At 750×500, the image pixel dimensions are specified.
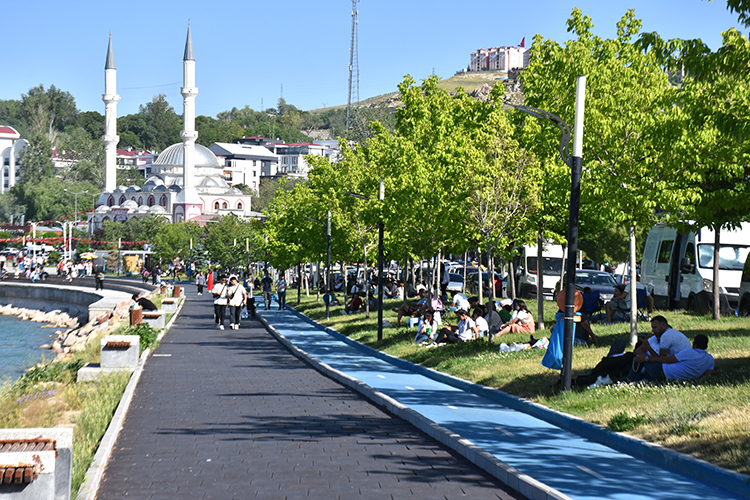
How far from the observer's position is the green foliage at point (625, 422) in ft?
32.9

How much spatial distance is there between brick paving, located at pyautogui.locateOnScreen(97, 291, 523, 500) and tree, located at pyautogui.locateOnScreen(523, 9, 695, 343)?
633cm

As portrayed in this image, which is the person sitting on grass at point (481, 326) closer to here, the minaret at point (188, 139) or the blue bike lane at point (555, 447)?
the blue bike lane at point (555, 447)

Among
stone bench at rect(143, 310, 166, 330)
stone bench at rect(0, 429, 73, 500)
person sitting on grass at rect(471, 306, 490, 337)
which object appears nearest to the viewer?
stone bench at rect(0, 429, 73, 500)

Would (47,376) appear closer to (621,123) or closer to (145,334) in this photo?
(145,334)

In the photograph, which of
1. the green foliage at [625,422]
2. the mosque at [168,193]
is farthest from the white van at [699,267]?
the mosque at [168,193]

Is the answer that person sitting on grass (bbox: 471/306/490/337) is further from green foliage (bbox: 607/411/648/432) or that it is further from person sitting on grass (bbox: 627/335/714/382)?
green foliage (bbox: 607/411/648/432)

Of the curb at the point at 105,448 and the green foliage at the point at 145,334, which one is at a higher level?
the curb at the point at 105,448

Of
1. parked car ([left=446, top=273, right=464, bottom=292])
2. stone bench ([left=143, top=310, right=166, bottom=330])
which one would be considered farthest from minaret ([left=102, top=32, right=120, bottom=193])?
stone bench ([left=143, top=310, right=166, bottom=330])

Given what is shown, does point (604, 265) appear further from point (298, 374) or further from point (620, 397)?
point (620, 397)

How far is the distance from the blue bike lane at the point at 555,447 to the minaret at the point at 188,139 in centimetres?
11172

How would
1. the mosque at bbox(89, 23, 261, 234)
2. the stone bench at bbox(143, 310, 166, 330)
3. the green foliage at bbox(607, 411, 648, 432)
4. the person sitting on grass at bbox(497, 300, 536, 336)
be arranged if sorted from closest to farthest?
the green foliage at bbox(607, 411, 648, 432) < the person sitting on grass at bbox(497, 300, 536, 336) < the stone bench at bbox(143, 310, 166, 330) < the mosque at bbox(89, 23, 261, 234)

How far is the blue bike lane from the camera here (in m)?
7.78

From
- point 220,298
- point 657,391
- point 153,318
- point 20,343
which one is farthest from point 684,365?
point 20,343

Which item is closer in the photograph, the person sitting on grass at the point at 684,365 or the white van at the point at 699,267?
the person sitting on grass at the point at 684,365
